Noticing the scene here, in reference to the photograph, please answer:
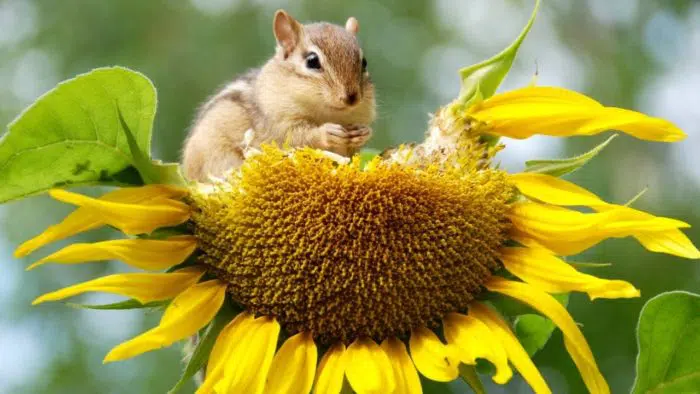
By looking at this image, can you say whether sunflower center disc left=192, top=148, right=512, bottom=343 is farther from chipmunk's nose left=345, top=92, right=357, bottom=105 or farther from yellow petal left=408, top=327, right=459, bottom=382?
chipmunk's nose left=345, top=92, right=357, bottom=105

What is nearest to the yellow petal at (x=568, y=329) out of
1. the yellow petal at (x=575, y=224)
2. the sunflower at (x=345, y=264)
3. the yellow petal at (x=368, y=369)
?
the sunflower at (x=345, y=264)

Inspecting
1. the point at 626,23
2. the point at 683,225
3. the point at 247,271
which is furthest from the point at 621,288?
the point at 626,23

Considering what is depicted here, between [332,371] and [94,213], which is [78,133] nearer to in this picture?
[94,213]

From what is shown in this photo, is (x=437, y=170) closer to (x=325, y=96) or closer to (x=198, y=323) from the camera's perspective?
(x=198, y=323)

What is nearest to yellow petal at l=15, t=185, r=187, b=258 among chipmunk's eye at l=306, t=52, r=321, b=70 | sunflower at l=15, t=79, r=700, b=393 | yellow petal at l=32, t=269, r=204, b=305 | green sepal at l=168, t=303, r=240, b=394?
sunflower at l=15, t=79, r=700, b=393

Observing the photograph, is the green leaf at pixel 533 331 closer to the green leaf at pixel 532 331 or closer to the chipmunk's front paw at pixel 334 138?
the green leaf at pixel 532 331

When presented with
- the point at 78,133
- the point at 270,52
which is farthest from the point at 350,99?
the point at 270,52
